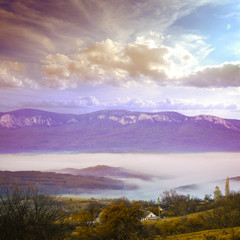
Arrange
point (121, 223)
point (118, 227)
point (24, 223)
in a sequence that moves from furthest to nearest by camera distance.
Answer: point (121, 223), point (118, 227), point (24, 223)

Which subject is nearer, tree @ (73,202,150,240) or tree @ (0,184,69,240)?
tree @ (0,184,69,240)

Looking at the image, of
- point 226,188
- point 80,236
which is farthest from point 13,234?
point 226,188

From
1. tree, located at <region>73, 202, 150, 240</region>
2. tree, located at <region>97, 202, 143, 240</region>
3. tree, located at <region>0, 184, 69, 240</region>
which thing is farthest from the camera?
tree, located at <region>73, 202, 150, 240</region>

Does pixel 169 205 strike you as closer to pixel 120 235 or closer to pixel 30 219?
pixel 120 235

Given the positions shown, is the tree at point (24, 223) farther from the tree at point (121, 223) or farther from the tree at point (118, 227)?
the tree at point (118, 227)

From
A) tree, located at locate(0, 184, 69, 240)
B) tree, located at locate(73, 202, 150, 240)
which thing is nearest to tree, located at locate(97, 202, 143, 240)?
tree, located at locate(73, 202, 150, 240)

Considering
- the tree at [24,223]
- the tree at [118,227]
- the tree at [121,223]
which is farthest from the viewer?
the tree at [118,227]

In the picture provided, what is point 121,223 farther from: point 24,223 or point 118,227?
point 24,223

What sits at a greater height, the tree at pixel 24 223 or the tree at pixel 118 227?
the tree at pixel 24 223

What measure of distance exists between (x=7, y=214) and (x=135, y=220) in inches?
867

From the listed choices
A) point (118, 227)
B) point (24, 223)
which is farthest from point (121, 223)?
point (24, 223)

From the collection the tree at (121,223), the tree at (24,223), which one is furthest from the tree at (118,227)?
→ the tree at (24,223)

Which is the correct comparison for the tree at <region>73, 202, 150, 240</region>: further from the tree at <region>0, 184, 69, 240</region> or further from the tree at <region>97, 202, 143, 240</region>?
the tree at <region>0, 184, 69, 240</region>

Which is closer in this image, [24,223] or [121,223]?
[24,223]
